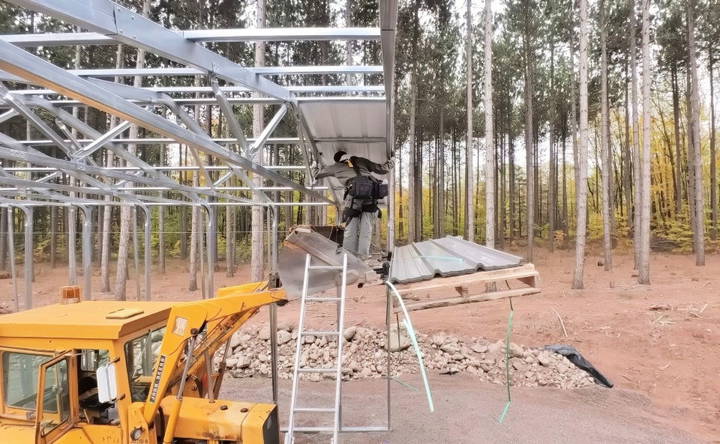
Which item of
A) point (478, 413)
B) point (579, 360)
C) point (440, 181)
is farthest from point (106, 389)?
point (440, 181)

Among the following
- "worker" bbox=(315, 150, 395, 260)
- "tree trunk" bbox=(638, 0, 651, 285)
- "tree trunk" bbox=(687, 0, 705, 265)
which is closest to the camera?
"worker" bbox=(315, 150, 395, 260)

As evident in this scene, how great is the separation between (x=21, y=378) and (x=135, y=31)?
320 centimetres

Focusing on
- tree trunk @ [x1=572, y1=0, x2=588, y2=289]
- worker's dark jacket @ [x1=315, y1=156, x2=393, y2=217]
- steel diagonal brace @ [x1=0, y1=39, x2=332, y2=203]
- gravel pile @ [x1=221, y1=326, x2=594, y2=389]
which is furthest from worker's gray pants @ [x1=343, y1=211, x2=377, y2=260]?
tree trunk @ [x1=572, y1=0, x2=588, y2=289]

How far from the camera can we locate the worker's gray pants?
5910 mm

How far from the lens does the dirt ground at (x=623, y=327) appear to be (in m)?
7.62

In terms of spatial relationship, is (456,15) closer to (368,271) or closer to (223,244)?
(223,244)

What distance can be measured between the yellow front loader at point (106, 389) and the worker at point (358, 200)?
7.59 ft

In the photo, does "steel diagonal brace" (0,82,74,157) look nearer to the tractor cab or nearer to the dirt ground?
the tractor cab

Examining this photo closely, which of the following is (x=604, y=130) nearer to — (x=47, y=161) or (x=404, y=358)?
(x=404, y=358)

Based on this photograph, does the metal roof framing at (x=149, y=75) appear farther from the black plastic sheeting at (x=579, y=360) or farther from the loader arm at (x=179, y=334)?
the black plastic sheeting at (x=579, y=360)

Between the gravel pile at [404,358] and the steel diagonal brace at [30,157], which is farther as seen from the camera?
the gravel pile at [404,358]

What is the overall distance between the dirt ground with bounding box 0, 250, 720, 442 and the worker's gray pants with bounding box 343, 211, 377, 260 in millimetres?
3005

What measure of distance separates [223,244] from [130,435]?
52.5 feet

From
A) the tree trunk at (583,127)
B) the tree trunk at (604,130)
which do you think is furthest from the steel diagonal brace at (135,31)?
the tree trunk at (604,130)
